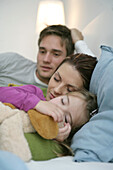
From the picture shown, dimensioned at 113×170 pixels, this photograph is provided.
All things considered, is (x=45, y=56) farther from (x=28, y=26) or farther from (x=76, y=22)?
(x=28, y=26)

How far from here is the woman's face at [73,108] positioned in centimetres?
88

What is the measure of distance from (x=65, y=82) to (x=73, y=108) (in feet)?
0.93

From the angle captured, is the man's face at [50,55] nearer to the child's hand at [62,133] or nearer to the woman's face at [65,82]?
the woman's face at [65,82]

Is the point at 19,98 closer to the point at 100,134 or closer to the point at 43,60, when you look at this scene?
the point at 100,134

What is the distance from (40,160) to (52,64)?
1.07 m

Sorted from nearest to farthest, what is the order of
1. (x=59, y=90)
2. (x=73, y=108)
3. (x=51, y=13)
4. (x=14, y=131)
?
(x=14, y=131) → (x=73, y=108) → (x=59, y=90) → (x=51, y=13)

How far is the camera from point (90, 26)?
6.30 feet

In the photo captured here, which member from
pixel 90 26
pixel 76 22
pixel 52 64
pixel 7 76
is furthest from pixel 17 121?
pixel 76 22

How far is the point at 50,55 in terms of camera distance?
1.68 metres

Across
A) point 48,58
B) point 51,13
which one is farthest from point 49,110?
point 51,13

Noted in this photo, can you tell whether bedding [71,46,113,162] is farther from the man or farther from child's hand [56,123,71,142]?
the man

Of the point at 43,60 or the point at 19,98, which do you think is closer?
the point at 19,98

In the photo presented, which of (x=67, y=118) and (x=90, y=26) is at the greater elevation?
(x=90, y=26)

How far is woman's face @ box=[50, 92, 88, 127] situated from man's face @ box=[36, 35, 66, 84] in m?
0.76
